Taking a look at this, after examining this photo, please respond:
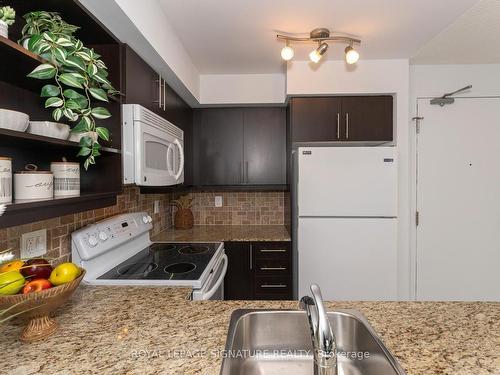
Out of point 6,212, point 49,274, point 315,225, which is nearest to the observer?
point 6,212

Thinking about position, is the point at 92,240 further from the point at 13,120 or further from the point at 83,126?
the point at 13,120

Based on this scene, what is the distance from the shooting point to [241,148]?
268 centimetres

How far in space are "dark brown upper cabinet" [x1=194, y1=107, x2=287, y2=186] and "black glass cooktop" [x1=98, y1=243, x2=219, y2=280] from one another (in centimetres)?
78

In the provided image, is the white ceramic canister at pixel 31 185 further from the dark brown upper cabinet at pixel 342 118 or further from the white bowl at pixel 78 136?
the dark brown upper cabinet at pixel 342 118

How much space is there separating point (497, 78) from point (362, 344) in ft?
9.47

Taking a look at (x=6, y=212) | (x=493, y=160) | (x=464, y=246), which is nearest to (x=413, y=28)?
(x=493, y=160)

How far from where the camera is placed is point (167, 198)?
285 cm

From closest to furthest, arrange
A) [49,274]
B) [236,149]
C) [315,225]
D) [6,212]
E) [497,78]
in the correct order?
[6,212], [49,274], [315,225], [497,78], [236,149]

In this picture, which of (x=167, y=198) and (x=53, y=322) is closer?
(x=53, y=322)

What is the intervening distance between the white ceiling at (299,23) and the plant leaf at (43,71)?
963 millimetres

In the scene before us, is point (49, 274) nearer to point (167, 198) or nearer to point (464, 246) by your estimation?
point (167, 198)

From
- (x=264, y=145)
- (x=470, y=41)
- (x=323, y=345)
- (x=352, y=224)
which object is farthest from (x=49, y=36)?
(x=470, y=41)

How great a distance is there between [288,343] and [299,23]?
5.94ft

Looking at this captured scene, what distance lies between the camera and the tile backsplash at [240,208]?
2.96m
